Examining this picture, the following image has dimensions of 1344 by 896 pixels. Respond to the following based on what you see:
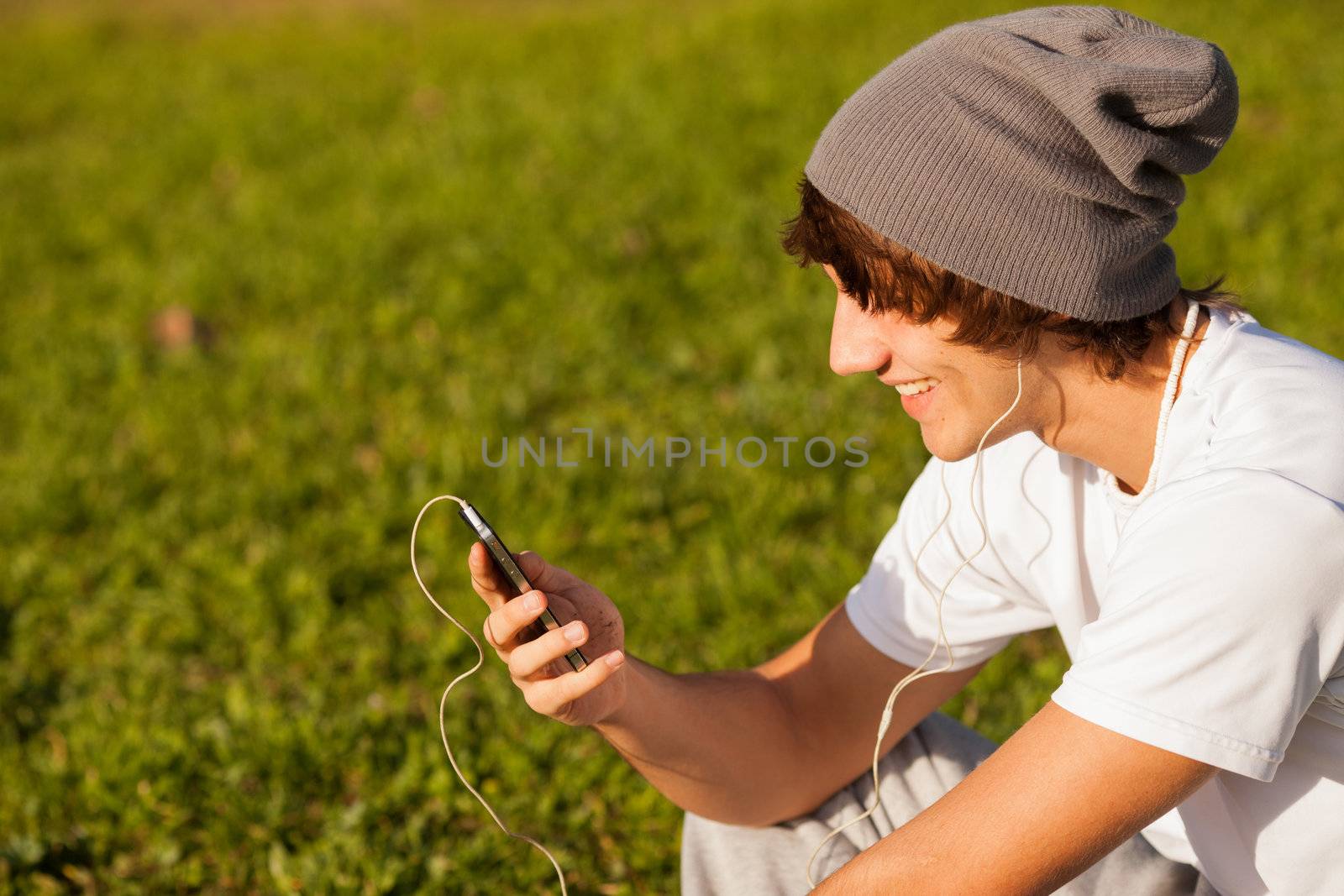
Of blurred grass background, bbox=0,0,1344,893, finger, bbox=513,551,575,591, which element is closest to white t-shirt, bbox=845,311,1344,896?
finger, bbox=513,551,575,591

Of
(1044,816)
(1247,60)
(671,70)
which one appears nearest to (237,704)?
(1044,816)

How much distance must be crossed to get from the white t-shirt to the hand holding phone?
557 mm

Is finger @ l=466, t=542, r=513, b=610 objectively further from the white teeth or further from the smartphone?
the white teeth

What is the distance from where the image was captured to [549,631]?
175 cm

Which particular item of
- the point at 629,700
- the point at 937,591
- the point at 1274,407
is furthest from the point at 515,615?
the point at 1274,407

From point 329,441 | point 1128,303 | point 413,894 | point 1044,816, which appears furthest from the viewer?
point 329,441

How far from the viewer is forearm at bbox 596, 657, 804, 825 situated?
1983mm

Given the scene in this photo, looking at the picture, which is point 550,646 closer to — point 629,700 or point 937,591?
point 629,700

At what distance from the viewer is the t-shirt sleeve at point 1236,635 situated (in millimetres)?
1411

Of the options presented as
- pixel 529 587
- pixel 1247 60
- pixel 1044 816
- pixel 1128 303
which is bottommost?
pixel 1247 60

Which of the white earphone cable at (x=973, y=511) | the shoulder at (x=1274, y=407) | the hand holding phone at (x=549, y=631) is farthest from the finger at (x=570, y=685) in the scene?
the shoulder at (x=1274, y=407)

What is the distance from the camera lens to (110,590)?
386cm

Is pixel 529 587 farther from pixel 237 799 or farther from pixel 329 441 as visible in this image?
pixel 329 441

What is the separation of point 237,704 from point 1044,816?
234cm
